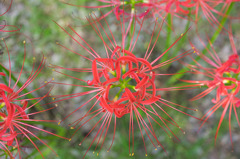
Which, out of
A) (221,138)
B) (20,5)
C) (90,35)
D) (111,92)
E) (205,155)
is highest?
(20,5)

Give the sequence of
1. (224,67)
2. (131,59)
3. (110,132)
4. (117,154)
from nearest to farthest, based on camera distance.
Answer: (131,59)
(224,67)
(117,154)
(110,132)

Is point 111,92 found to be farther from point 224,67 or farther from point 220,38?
point 220,38

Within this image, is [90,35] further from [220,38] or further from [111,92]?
[220,38]

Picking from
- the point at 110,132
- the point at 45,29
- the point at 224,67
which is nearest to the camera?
the point at 224,67

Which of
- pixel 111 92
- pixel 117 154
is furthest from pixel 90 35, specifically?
pixel 117 154

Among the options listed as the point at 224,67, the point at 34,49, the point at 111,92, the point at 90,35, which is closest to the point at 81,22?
the point at 90,35

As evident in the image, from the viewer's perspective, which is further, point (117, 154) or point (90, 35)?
point (90, 35)

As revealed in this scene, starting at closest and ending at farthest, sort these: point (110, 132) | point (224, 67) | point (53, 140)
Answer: point (224, 67) → point (53, 140) → point (110, 132)

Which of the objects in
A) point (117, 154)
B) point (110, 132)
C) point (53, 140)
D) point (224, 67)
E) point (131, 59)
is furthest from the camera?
point (110, 132)

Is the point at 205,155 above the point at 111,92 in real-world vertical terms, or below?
below
